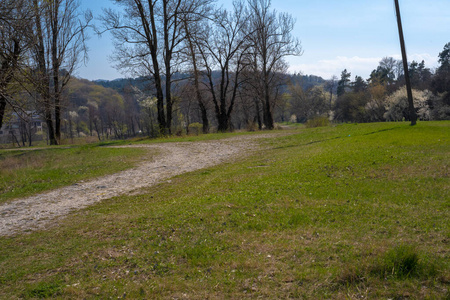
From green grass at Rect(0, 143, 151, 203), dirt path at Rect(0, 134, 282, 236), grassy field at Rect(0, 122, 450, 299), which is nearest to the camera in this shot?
grassy field at Rect(0, 122, 450, 299)

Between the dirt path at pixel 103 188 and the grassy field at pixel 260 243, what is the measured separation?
754 millimetres

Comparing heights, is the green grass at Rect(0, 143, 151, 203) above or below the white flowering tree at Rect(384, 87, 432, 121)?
below

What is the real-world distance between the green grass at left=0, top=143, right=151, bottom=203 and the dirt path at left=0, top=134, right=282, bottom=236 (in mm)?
803

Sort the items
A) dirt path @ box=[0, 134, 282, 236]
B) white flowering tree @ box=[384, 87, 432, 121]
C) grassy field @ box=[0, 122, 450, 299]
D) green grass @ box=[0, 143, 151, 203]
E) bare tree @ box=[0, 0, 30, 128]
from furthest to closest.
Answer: white flowering tree @ box=[384, 87, 432, 121]
green grass @ box=[0, 143, 151, 203]
bare tree @ box=[0, 0, 30, 128]
dirt path @ box=[0, 134, 282, 236]
grassy field @ box=[0, 122, 450, 299]

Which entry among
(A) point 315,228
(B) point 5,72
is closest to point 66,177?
(B) point 5,72

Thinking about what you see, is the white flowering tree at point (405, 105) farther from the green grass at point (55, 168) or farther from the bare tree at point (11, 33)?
the bare tree at point (11, 33)

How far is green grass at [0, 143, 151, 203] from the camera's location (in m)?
10.6

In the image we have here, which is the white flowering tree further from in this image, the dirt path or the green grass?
Result: the green grass

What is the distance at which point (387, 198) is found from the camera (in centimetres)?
641

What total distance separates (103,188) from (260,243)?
693 centimetres

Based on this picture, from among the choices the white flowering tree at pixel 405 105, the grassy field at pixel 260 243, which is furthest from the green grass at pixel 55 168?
the white flowering tree at pixel 405 105

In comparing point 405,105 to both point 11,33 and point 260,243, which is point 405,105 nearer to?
point 11,33

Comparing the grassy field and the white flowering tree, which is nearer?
the grassy field

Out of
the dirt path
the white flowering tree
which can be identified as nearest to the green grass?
the dirt path
